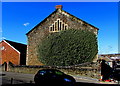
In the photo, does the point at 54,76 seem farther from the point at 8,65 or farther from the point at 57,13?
the point at 8,65

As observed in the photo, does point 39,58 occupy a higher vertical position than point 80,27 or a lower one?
lower

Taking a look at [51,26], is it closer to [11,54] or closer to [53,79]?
[11,54]

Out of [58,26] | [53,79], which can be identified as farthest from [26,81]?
[58,26]

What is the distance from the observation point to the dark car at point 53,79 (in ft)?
51.4

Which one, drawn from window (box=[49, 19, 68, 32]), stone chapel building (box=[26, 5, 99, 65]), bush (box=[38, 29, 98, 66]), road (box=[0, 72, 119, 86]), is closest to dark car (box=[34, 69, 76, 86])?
road (box=[0, 72, 119, 86])

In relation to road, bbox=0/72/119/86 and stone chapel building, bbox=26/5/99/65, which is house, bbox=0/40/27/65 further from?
road, bbox=0/72/119/86

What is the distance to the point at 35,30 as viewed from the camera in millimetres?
33406

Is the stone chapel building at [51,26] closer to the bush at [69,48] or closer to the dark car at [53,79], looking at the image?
the bush at [69,48]

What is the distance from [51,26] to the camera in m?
31.8

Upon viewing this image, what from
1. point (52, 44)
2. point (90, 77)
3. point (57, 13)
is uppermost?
point (57, 13)

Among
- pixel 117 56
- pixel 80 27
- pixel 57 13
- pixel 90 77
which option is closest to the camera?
pixel 90 77

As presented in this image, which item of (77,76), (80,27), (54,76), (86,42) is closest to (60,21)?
(80,27)

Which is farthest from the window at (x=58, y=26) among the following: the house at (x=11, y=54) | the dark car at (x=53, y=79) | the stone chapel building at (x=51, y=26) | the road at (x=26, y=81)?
the dark car at (x=53, y=79)

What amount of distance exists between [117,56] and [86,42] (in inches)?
1059
